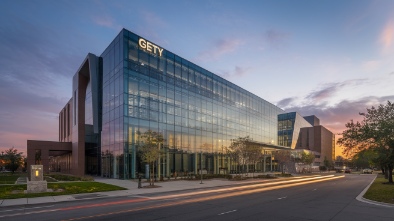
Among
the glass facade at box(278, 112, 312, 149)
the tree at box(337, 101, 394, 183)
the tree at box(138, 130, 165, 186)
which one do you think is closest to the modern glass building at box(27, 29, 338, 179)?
the tree at box(138, 130, 165, 186)

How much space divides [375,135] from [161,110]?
3024 cm

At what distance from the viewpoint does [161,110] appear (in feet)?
160

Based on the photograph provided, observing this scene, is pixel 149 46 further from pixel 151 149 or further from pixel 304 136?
→ pixel 304 136

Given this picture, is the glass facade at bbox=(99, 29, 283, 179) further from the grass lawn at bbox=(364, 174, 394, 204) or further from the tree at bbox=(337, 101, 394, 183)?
the grass lawn at bbox=(364, 174, 394, 204)

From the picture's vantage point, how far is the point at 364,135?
108 ft

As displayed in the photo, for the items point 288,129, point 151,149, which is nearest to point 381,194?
point 151,149

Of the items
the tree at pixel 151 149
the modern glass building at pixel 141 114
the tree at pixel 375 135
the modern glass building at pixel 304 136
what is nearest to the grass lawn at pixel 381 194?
the tree at pixel 375 135

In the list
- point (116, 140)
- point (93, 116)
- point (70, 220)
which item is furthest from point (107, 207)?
point (93, 116)

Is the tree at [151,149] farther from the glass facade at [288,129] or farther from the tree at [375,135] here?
the glass facade at [288,129]

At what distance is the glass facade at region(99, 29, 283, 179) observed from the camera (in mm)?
43781

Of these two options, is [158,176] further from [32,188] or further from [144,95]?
[32,188]

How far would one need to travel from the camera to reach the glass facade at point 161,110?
43.8 meters

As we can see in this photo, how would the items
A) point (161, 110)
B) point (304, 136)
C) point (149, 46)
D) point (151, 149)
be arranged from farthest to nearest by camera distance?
point (304, 136) → point (161, 110) → point (149, 46) → point (151, 149)

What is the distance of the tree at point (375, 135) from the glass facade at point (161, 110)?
2314cm
